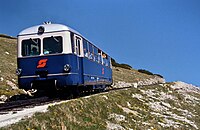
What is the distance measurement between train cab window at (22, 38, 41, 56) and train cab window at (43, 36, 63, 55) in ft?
1.27

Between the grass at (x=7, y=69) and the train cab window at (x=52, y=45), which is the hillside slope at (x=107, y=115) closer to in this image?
the grass at (x=7, y=69)

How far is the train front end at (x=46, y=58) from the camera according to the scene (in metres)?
15.9

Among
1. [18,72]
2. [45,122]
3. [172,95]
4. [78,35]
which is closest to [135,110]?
[78,35]

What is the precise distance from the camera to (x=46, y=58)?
52.6ft

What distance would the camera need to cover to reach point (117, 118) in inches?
547

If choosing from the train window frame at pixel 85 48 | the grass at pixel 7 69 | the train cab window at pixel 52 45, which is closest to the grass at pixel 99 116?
the train cab window at pixel 52 45

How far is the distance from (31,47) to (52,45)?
1.23m

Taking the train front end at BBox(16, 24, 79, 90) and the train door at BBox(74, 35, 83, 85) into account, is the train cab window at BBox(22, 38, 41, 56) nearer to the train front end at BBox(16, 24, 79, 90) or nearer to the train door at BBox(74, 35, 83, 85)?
the train front end at BBox(16, 24, 79, 90)

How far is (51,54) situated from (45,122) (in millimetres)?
7084

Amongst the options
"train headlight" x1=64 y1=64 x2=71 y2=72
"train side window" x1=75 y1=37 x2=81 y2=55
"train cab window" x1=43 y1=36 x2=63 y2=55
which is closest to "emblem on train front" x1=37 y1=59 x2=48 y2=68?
"train cab window" x1=43 y1=36 x2=63 y2=55

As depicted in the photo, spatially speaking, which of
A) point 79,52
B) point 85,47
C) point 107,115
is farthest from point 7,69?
point 107,115

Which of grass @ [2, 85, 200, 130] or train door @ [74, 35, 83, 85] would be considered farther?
train door @ [74, 35, 83, 85]

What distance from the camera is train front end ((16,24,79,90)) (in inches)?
625

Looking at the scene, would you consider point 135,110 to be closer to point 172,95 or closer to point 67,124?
point 67,124
